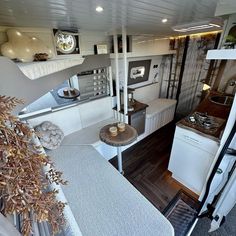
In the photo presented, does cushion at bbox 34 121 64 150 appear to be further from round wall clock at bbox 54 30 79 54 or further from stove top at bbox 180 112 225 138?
stove top at bbox 180 112 225 138

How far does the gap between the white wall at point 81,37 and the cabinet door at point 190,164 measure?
2.13 meters

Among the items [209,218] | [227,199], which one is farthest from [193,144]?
[209,218]

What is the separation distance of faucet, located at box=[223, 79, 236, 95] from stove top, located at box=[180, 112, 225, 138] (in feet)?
2.51

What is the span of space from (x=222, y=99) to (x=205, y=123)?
866 millimetres

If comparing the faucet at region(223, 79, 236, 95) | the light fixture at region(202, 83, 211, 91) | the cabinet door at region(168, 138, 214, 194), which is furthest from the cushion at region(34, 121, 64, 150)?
the light fixture at region(202, 83, 211, 91)

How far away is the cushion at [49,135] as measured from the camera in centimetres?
202

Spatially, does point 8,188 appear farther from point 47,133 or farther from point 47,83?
point 47,133

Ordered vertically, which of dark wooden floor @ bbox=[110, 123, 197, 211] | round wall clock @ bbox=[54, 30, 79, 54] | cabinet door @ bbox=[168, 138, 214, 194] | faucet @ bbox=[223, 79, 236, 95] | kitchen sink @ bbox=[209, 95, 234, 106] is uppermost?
round wall clock @ bbox=[54, 30, 79, 54]

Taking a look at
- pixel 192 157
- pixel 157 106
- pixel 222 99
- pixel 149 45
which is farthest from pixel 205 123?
pixel 149 45

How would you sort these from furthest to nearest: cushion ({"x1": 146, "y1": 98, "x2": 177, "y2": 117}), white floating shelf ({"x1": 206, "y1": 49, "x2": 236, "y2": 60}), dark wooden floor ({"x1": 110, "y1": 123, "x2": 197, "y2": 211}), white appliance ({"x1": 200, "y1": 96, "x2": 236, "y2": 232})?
cushion ({"x1": 146, "y1": 98, "x2": 177, "y2": 117}) → dark wooden floor ({"x1": 110, "y1": 123, "x2": 197, "y2": 211}) → white appliance ({"x1": 200, "y1": 96, "x2": 236, "y2": 232}) → white floating shelf ({"x1": 206, "y1": 49, "x2": 236, "y2": 60})

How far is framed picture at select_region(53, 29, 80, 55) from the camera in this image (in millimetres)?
2113

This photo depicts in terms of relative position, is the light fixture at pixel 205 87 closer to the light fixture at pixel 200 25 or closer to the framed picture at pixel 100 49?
the light fixture at pixel 200 25

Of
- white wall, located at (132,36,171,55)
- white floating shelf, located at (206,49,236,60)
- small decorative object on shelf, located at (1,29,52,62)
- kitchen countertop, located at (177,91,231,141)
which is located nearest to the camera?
white floating shelf, located at (206,49,236,60)

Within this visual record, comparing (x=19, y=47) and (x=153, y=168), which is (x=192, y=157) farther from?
(x=19, y=47)
